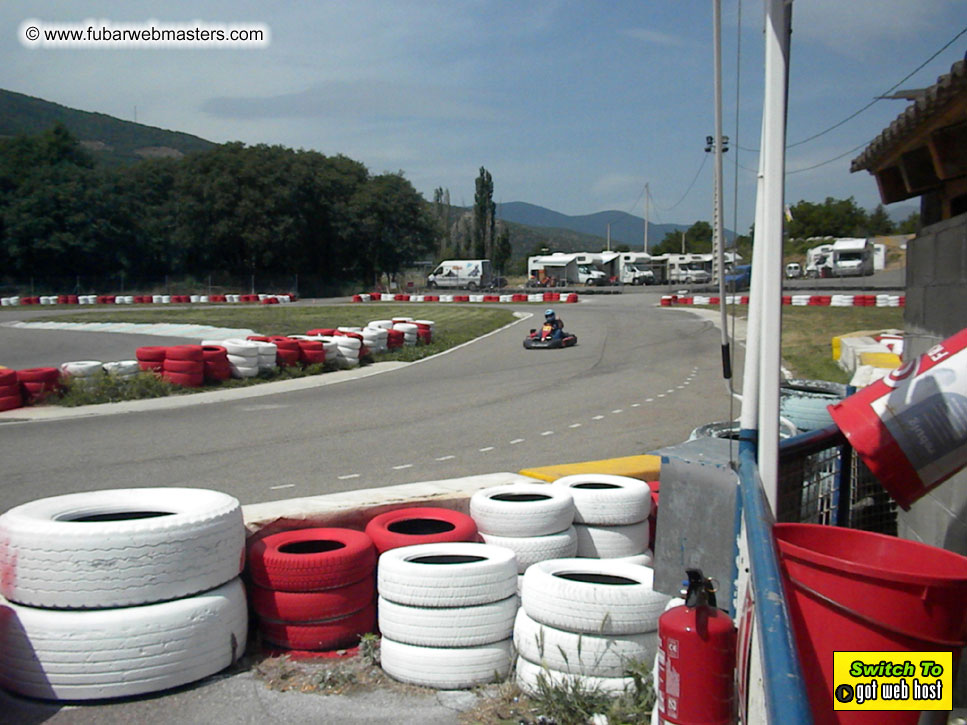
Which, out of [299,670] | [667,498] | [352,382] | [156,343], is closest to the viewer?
[667,498]

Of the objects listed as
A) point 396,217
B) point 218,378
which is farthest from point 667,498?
point 396,217

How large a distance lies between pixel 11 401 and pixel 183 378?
298 centimetres

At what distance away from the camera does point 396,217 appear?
80.4 metres

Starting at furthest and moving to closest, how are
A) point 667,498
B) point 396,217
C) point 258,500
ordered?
point 396,217, point 258,500, point 667,498

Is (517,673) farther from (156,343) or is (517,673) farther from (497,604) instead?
(156,343)

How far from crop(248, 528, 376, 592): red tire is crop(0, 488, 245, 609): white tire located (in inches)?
9.6

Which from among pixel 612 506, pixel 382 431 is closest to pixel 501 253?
pixel 382 431

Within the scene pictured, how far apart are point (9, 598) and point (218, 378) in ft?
44.5

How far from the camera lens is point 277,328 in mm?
31828

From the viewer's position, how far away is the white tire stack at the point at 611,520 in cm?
557

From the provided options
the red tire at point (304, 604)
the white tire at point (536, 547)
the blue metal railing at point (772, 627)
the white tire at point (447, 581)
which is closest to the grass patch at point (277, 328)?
the red tire at point (304, 604)

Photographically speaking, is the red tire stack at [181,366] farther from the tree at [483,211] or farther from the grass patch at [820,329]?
the tree at [483,211]

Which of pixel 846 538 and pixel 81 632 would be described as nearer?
pixel 846 538

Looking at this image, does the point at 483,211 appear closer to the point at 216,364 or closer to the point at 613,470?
the point at 216,364
